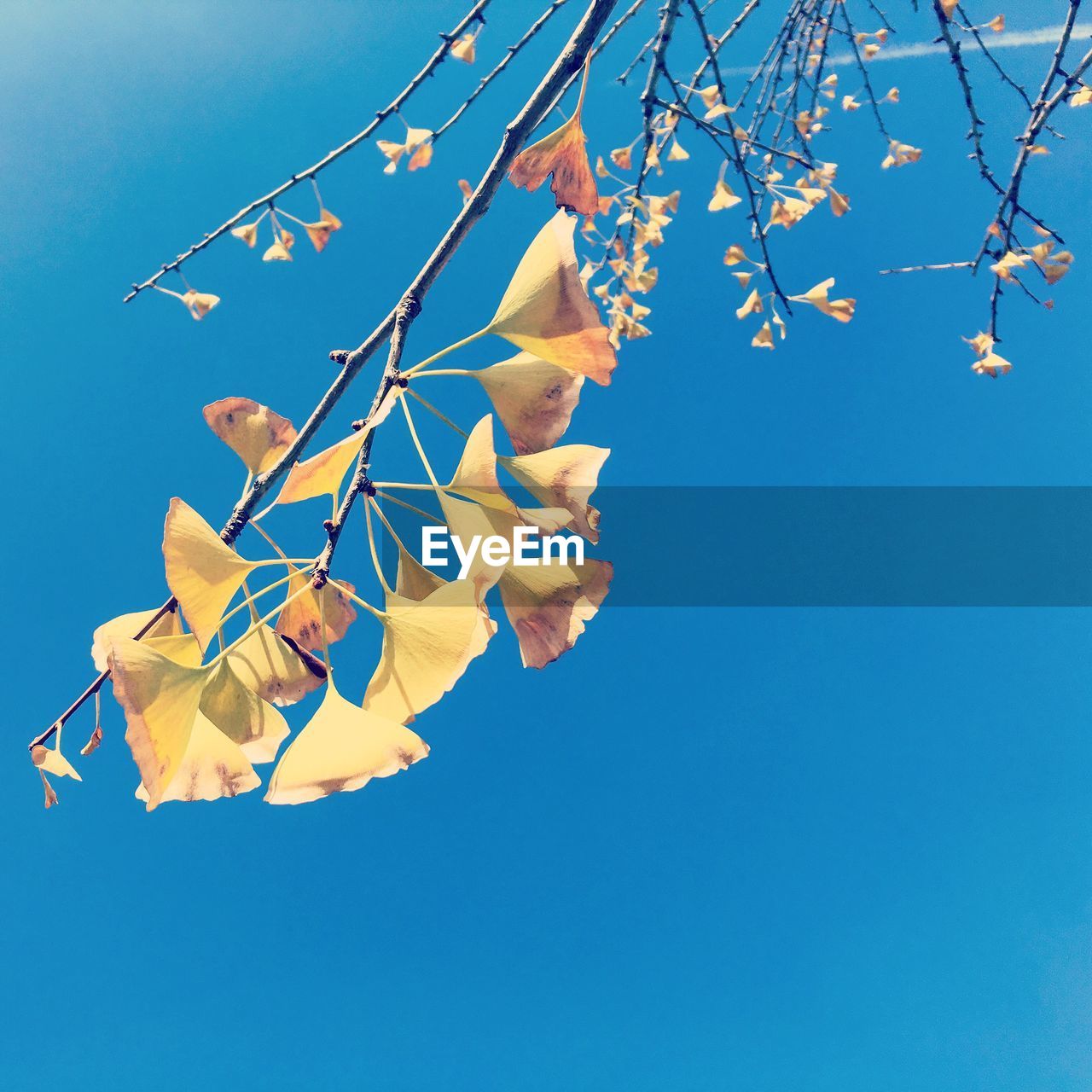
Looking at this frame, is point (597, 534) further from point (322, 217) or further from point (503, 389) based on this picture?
point (322, 217)

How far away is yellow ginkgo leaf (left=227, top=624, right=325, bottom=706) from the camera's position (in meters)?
0.32

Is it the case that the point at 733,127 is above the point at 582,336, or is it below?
above

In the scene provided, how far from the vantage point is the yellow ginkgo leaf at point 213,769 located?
279 mm

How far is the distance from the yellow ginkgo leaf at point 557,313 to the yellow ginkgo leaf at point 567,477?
1.2 inches

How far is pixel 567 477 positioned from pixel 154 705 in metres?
0.18

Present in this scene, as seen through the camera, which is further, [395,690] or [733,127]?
[733,127]

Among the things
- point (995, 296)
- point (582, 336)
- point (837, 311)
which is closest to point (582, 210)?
point (582, 336)

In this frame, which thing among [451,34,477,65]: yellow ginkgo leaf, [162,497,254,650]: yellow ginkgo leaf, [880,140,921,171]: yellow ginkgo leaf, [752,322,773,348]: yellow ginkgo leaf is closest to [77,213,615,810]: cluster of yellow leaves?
[162,497,254,650]: yellow ginkgo leaf

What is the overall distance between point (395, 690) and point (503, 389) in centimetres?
13

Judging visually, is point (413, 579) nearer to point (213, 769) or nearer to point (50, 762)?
point (213, 769)

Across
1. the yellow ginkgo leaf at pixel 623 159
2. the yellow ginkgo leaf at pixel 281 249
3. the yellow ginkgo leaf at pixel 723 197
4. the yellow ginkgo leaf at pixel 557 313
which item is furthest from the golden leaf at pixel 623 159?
the yellow ginkgo leaf at pixel 557 313

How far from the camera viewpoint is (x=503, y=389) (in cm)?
31

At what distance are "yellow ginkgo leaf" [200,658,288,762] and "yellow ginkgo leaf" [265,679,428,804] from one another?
0.13ft

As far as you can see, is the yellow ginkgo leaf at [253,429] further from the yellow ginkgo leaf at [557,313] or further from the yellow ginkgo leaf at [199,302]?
the yellow ginkgo leaf at [199,302]
